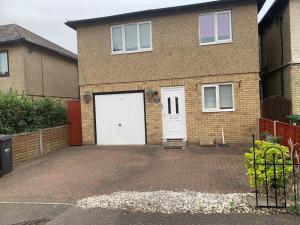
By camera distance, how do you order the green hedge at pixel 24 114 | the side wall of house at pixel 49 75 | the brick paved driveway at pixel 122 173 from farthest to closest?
1. the side wall of house at pixel 49 75
2. the green hedge at pixel 24 114
3. the brick paved driveway at pixel 122 173

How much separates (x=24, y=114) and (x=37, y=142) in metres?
1.19

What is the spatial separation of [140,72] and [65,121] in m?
4.47

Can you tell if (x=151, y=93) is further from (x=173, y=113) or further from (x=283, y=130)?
(x=283, y=130)

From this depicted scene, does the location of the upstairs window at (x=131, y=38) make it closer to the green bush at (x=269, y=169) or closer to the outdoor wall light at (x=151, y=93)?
the outdoor wall light at (x=151, y=93)

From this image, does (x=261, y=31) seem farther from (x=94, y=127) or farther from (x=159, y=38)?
(x=94, y=127)

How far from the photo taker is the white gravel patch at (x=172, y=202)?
219 inches

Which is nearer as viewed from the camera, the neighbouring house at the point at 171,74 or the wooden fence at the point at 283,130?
the wooden fence at the point at 283,130

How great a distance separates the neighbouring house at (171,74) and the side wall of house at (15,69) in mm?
4755

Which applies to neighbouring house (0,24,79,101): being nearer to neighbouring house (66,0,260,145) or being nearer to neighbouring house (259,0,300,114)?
neighbouring house (66,0,260,145)

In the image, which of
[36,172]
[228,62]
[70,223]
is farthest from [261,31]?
[70,223]

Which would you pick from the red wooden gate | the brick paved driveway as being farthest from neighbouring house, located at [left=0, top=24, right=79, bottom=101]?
the brick paved driveway

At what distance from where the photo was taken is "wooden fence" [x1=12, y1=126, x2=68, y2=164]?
11163mm

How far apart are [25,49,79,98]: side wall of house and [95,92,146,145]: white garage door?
5.79 m

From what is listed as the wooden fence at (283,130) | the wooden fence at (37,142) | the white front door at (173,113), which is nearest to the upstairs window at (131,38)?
the white front door at (173,113)
